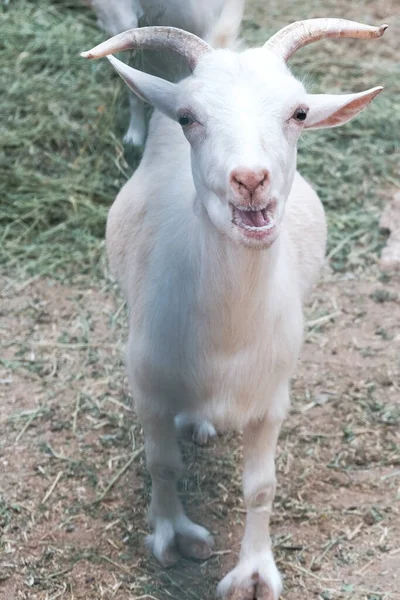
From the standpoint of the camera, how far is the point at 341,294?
16.6 ft

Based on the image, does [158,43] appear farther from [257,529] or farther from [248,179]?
[257,529]

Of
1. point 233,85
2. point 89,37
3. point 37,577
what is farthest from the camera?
point 89,37

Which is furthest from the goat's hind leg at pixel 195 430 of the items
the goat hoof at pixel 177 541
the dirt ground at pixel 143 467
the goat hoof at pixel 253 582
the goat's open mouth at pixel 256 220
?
the goat's open mouth at pixel 256 220

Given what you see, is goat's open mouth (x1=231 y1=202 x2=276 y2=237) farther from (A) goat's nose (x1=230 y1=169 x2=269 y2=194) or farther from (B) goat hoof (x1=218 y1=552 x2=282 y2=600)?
(B) goat hoof (x1=218 y1=552 x2=282 y2=600)

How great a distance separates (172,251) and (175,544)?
1.08m

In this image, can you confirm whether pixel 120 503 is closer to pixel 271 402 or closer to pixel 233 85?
pixel 271 402

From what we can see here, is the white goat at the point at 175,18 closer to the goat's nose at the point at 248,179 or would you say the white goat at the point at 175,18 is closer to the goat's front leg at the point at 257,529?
the goat's nose at the point at 248,179

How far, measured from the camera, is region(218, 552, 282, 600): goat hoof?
341 centimetres

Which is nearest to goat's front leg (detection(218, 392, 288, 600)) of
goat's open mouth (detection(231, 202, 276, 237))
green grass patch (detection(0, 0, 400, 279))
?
goat's open mouth (detection(231, 202, 276, 237))

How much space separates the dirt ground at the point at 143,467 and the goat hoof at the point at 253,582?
6 cm

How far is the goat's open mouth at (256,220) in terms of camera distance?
2.54m

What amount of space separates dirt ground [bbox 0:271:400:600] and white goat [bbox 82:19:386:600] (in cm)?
15

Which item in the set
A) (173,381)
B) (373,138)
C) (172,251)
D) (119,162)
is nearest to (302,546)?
(173,381)

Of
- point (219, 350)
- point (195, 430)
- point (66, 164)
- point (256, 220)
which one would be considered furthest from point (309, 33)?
point (66, 164)
